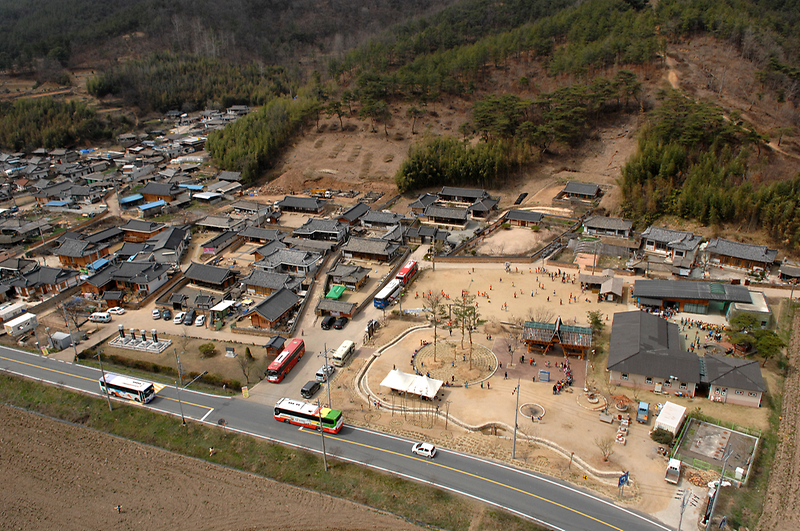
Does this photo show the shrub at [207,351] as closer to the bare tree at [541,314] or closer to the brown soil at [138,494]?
the brown soil at [138,494]

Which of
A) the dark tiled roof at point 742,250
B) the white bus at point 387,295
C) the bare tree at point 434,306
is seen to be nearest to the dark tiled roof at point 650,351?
the bare tree at point 434,306

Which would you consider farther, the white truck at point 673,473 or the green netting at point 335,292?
the green netting at point 335,292

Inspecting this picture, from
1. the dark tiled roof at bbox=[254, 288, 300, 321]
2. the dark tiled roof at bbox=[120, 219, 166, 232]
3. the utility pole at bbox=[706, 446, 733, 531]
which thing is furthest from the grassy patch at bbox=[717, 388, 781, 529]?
the dark tiled roof at bbox=[120, 219, 166, 232]

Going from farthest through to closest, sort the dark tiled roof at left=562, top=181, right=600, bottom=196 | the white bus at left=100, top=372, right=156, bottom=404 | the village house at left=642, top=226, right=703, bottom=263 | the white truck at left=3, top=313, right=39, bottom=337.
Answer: the dark tiled roof at left=562, top=181, right=600, bottom=196, the village house at left=642, top=226, right=703, bottom=263, the white truck at left=3, top=313, right=39, bottom=337, the white bus at left=100, top=372, right=156, bottom=404

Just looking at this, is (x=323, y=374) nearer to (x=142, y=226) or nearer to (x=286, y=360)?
(x=286, y=360)

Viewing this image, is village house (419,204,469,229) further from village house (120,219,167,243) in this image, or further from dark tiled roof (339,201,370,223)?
village house (120,219,167,243)

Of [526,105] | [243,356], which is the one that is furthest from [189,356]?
[526,105]

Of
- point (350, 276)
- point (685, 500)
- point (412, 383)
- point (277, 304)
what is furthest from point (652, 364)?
point (277, 304)
